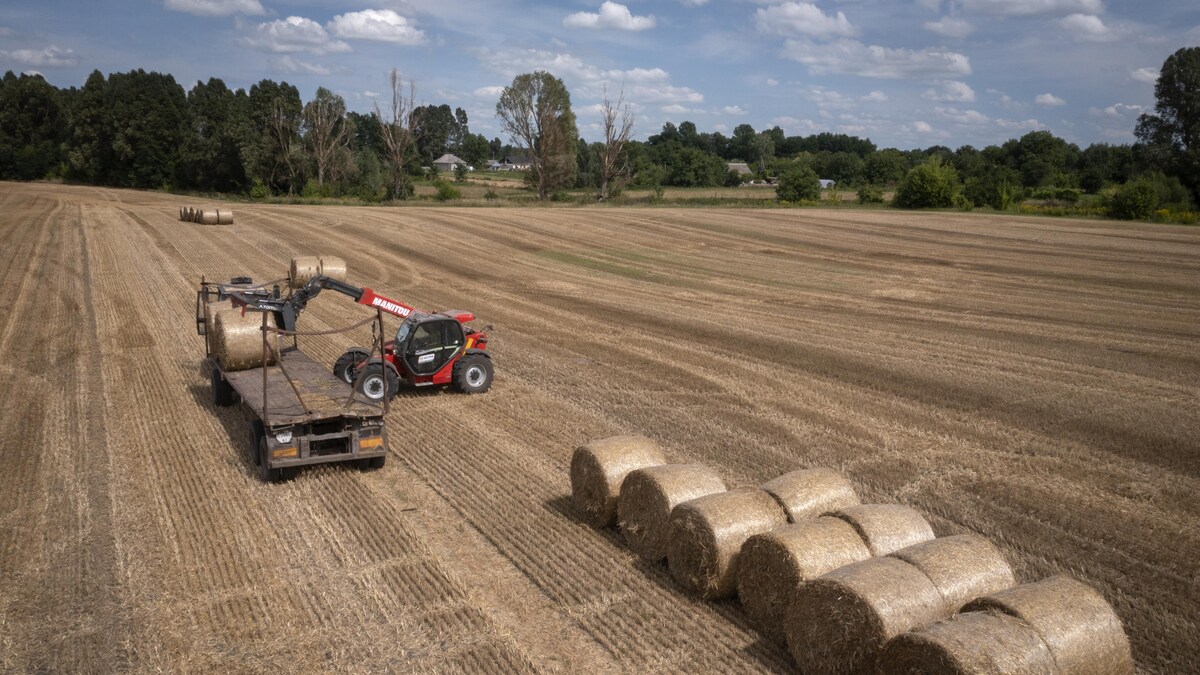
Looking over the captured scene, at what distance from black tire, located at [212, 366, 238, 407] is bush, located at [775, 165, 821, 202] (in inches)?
2236

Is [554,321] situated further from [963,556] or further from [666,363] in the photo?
[963,556]

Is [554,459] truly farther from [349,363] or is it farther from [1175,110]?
[1175,110]

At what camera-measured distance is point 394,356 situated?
1488cm

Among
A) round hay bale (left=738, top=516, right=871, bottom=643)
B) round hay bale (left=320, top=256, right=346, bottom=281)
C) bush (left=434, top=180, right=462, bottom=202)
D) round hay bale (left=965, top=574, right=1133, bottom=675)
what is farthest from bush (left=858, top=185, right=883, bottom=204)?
round hay bale (left=965, top=574, right=1133, bottom=675)

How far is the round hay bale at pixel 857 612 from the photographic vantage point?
6480mm

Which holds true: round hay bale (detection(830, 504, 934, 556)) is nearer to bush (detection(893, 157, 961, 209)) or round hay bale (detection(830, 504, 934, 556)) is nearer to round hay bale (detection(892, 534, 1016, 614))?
round hay bale (detection(892, 534, 1016, 614))

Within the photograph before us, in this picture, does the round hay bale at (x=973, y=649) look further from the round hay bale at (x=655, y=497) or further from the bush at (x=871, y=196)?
the bush at (x=871, y=196)

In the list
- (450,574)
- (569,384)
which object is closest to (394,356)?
(569,384)

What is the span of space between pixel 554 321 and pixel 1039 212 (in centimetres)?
4531

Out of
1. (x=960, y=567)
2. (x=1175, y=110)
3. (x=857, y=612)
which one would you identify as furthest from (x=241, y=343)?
(x=1175, y=110)

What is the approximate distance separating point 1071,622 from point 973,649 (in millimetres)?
921

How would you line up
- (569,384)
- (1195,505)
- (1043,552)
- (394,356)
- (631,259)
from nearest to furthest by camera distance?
(1043,552), (1195,505), (394,356), (569,384), (631,259)

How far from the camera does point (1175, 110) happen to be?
Answer: 6788 centimetres

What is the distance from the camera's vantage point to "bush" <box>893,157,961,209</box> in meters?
60.8
